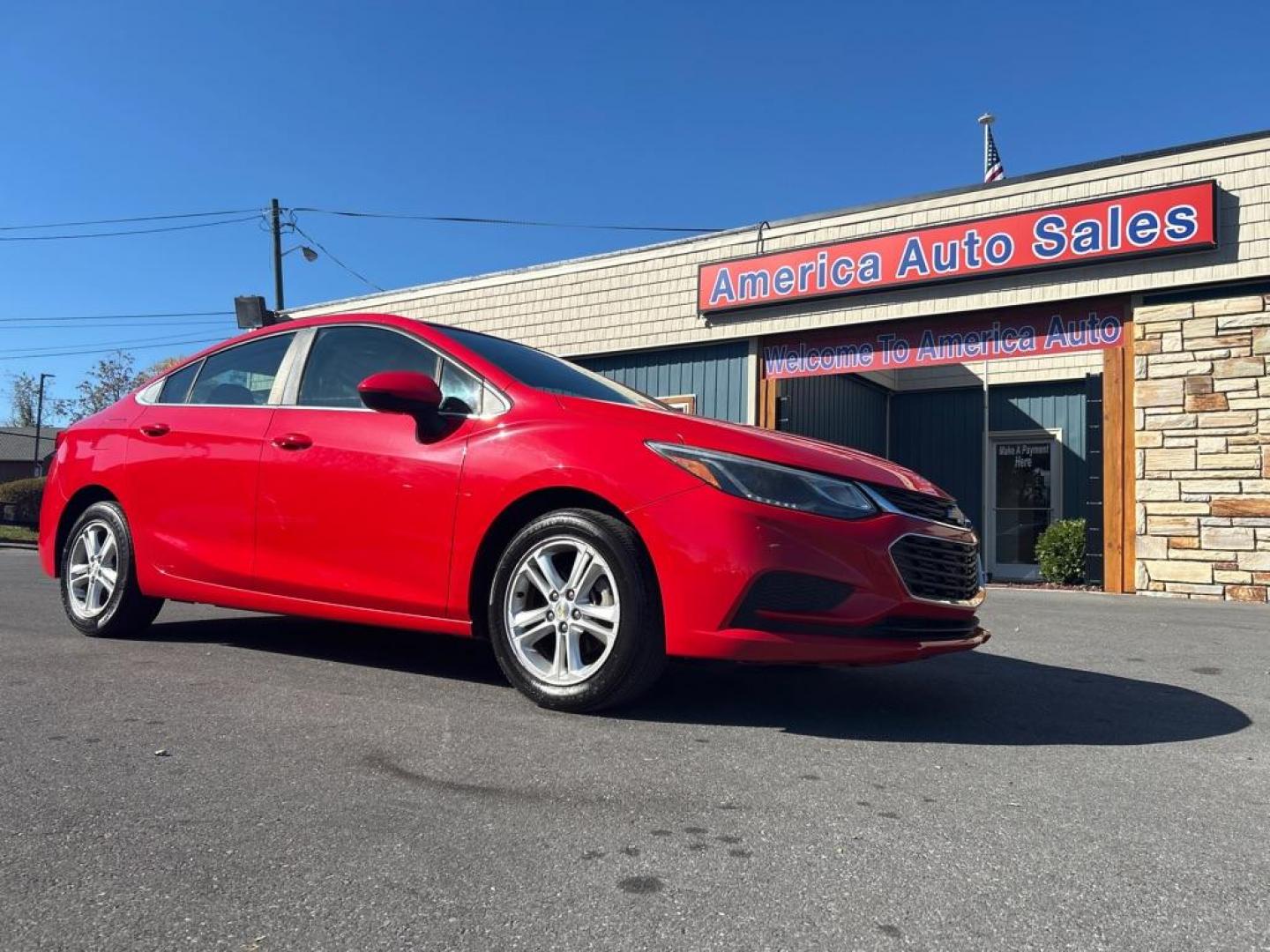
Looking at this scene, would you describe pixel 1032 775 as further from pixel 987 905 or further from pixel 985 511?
pixel 985 511

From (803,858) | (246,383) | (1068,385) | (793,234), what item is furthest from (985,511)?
(803,858)

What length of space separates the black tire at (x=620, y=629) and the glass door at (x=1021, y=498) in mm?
12392

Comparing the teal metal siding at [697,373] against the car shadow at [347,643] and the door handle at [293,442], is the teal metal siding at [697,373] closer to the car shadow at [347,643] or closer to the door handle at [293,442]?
the car shadow at [347,643]

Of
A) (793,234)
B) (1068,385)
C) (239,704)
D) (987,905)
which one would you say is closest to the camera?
(987,905)

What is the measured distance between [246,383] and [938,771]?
3.60 m

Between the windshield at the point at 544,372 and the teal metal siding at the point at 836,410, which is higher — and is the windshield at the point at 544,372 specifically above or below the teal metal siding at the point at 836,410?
below

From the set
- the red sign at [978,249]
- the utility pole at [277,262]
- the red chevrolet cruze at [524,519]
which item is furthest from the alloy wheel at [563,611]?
the utility pole at [277,262]

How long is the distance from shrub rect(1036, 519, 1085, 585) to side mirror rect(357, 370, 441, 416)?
1032 cm

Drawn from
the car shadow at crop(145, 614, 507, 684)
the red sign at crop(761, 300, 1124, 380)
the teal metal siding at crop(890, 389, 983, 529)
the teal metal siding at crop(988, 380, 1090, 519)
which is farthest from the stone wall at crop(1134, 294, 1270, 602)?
the car shadow at crop(145, 614, 507, 684)

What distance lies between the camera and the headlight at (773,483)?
3.30m

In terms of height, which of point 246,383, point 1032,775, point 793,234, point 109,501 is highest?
point 793,234

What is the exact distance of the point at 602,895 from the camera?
1.94m

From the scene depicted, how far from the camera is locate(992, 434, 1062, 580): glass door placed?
47.5 feet

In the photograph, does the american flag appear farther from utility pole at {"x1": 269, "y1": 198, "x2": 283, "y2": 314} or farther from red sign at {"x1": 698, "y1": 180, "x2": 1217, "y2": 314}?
utility pole at {"x1": 269, "y1": 198, "x2": 283, "y2": 314}
